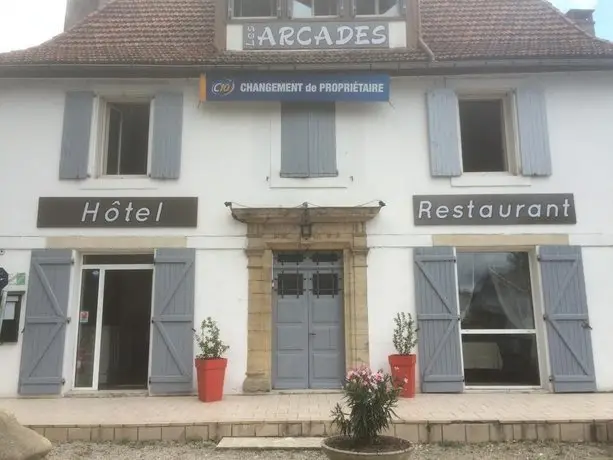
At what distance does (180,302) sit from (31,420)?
258cm

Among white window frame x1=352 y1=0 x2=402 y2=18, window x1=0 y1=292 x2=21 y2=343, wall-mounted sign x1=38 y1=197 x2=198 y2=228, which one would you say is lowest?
window x1=0 y1=292 x2=21 y2=343

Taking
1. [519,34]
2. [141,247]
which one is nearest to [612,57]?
[519,34]

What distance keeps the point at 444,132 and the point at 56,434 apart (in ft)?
22.8

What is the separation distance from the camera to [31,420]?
21.9ft

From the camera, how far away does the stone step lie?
6055 mm

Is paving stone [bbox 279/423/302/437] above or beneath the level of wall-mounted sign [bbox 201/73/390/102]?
beneath

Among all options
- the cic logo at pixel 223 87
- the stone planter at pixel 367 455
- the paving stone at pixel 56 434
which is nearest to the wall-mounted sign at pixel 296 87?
the cic logo at pixel 223 87

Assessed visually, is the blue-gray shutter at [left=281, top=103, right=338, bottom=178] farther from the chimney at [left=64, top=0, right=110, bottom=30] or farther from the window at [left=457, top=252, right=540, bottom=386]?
the chimney at [left=64, top=0, right=110, bottom=30]

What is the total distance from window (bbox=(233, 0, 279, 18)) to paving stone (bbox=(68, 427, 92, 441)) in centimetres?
695

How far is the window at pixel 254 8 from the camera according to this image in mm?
9594

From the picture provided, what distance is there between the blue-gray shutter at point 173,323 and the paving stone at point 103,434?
1828 mm

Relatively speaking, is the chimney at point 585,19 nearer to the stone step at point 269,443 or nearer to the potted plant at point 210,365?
the potted plant at point 210,365

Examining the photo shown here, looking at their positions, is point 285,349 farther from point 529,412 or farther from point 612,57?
point 612,57

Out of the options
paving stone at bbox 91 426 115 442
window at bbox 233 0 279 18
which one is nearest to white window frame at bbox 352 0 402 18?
window at bbox 233 0 279 18
